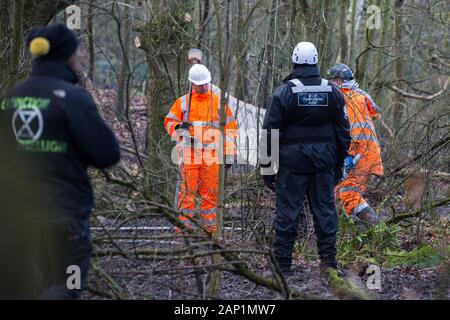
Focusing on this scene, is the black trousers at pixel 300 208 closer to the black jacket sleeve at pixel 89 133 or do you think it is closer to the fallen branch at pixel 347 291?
the fallen branch at pixel 347 291

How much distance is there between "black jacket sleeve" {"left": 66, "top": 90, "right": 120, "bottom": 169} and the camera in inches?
185

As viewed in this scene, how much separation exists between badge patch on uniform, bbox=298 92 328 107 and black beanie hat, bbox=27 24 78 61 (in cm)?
278

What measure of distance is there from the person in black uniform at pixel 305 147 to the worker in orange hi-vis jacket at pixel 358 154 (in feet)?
5.63

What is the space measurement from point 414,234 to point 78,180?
510 centimetres

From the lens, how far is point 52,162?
15.5 ft

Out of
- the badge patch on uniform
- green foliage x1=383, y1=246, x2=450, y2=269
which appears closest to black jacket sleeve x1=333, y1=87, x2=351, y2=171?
the badge patch on uniform

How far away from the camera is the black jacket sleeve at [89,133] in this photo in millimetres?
4691

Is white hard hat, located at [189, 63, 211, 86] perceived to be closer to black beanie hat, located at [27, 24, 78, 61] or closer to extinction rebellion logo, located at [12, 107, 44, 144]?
black beanie hat, located at [27, 24, 78, 61]

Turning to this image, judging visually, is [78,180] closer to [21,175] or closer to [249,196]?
[21,175]

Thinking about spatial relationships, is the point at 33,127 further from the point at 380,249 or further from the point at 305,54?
the point at 380,249

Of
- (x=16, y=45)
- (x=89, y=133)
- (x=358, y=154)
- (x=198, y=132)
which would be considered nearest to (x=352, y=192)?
(x=358, y=154)

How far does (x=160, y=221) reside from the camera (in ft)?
27.2

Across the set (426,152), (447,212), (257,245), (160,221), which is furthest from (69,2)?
(447,212)

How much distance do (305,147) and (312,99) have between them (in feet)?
1.50
